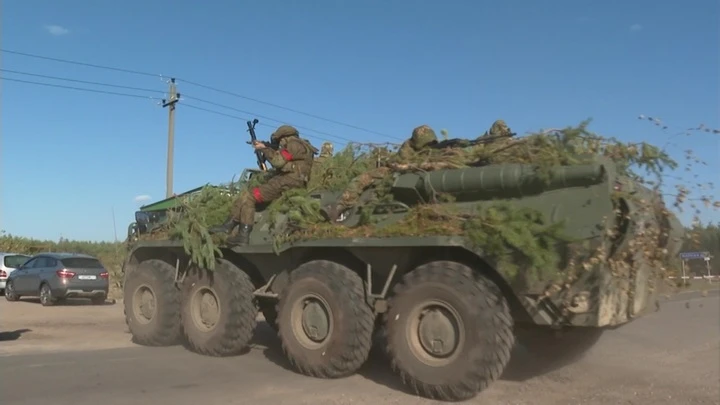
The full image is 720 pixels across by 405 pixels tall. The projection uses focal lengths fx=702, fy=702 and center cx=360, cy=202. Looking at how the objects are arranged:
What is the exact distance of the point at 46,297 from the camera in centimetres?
1975

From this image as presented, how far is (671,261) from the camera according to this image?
7227 millimetres

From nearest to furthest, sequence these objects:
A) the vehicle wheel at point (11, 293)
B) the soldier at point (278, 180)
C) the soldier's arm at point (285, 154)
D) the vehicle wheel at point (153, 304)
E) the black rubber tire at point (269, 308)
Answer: the soldier at point (278, 180) < the soldier's arm at point (285, 154) < the black rubber tire at point (269, 308) < the vehicle wheel at point (153, 304) < the vehicle wheel at point (11, 293)

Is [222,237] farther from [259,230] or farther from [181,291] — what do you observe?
[181,291]

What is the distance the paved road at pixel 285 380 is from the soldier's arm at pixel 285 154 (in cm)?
258

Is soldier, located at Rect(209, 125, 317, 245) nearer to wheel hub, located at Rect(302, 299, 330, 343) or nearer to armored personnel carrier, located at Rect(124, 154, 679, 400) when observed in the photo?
armored personnel carrier, located at Rect(124, 154, 679, 400)

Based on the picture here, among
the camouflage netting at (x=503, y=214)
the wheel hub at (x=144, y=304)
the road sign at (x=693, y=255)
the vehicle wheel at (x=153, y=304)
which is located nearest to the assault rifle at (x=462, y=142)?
the camouflage netting at (x=503, y=214)

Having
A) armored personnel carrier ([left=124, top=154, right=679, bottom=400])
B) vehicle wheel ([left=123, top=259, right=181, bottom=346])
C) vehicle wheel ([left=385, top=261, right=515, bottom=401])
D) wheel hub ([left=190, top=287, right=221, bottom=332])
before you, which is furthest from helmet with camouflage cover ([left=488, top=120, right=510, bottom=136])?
vehicle wheel ([left=123, top=259, right=181, bottom=346])

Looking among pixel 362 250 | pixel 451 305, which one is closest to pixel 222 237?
pixel 362 250

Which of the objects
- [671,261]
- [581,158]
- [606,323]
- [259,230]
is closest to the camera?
[606,323]

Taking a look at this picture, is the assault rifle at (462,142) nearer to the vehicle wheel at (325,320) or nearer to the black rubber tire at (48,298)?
the vehicle wheel at (325,320)

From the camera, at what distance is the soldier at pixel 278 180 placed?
29.2 feet

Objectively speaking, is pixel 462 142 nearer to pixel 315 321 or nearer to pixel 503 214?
pixel 503 214

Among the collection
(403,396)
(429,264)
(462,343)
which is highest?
(429,264)

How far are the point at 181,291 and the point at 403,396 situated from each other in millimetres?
4257
